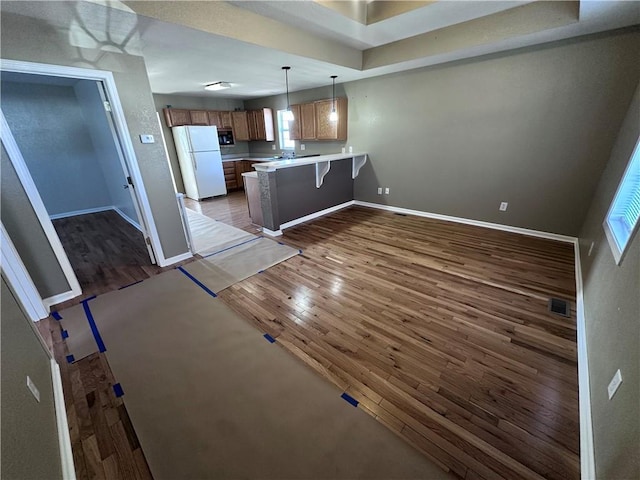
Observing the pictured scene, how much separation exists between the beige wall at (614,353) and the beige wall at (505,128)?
1.06 m

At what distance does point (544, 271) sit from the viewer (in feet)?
9.12

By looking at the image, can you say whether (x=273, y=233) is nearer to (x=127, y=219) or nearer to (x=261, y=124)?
(x=127, y=219)

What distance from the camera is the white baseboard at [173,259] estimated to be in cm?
316

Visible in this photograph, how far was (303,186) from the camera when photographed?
4.29 meters

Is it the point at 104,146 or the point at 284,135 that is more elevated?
the point at 284,135

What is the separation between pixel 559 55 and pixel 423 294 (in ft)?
10.8

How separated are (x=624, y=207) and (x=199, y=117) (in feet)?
24.5

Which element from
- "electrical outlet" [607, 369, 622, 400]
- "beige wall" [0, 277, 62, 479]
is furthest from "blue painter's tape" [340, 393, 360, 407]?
"beige wall" [0, 277, 62, 479]

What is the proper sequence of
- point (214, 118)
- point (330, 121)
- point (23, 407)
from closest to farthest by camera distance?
point (23, 407) < point (330, 121) < point (214, 118)

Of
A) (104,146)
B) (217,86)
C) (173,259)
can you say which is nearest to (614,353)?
(173,259)

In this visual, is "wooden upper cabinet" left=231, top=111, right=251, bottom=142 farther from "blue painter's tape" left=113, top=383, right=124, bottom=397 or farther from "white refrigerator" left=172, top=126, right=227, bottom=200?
"blue painter's tape" left=113, top=383, right=124, bottom=397

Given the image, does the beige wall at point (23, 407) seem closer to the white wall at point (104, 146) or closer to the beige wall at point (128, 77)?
the beige wall at point (128, 77)

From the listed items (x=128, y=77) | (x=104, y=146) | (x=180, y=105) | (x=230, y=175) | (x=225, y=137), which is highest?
(x=180, y=105)

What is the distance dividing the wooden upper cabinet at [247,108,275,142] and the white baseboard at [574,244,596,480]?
22.3 feet
